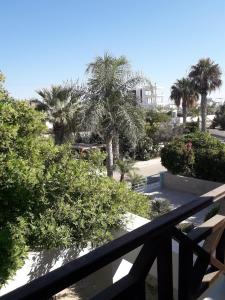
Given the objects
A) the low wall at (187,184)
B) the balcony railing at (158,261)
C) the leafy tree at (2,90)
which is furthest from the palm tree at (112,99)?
the balcony railing at (158,261)

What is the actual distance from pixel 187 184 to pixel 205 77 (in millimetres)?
18139

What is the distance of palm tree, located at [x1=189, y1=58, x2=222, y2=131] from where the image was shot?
1214 inches

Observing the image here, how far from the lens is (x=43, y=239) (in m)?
4.77

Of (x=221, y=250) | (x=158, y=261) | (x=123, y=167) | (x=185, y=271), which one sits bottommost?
(x=123, y=167)

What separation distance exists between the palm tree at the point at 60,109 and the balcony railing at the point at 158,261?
17625 mm

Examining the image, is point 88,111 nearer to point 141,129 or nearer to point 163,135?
point 141,129

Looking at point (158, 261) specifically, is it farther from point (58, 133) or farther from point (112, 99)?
→ point (58, 133)

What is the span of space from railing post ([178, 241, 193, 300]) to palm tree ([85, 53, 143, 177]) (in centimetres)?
1294

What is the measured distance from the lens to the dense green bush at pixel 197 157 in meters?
15.4

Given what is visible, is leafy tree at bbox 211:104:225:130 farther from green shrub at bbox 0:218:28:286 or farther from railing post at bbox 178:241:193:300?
railing post at bbox 178:241:193:300

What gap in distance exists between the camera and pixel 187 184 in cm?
1605

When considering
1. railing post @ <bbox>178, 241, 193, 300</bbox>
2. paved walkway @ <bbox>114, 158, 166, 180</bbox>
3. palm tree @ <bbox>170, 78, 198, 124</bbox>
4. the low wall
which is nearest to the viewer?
railing post @ <bbox>178, 241, 193, 300</bbox>

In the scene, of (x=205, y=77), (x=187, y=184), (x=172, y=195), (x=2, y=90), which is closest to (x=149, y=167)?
(x=187, y=184)

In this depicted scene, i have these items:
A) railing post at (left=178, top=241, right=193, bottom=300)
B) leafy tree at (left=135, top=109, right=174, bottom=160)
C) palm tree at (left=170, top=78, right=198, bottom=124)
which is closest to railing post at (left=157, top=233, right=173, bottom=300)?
railing post at (left=178, top=241, right=193, bottom=300)
